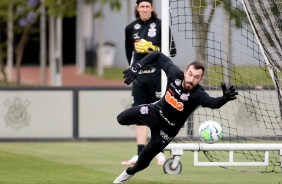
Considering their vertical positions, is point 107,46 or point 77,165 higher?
point 107,46

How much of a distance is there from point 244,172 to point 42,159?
11.0ft

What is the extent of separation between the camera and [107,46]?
49.8m

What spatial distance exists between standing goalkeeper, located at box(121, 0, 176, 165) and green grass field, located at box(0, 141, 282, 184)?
895 millimetres

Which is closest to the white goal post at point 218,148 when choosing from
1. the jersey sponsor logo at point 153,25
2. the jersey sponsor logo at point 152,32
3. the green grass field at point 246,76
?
the green grass field at point 246,76

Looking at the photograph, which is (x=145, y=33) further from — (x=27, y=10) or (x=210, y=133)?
(x=27, y=10)

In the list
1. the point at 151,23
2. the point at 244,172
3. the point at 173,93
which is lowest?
the point at 244,172

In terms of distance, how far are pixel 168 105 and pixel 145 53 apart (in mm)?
2548

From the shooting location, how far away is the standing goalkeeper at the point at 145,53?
13352mm

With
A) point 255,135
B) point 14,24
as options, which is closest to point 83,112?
point 255,135

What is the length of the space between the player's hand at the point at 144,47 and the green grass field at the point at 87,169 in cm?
164

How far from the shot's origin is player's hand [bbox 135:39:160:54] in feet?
43.5

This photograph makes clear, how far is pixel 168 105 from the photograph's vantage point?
10.9m

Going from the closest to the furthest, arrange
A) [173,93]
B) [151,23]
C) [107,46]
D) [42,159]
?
[173,93]
[151,23]
[42,159]
[107,46]

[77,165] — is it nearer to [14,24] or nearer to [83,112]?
[83,112]
